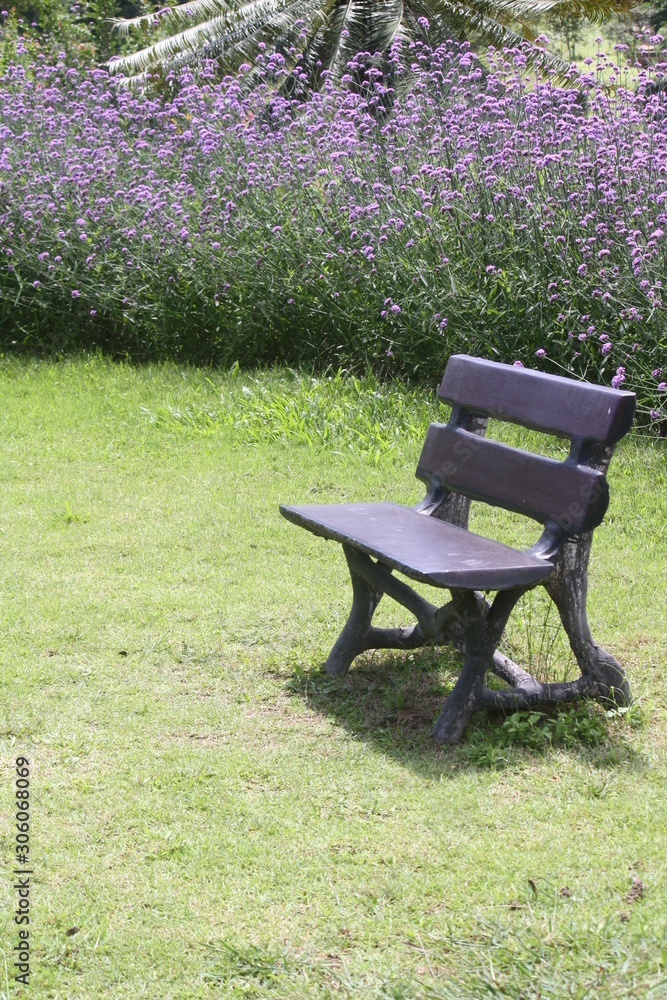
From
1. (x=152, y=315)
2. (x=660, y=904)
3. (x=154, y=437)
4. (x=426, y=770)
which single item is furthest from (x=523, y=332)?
(x=660, y=904)

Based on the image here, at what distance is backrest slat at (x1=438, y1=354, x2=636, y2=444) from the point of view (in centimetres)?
344

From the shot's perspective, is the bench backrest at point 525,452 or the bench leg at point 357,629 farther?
the bench leg at point 357,629

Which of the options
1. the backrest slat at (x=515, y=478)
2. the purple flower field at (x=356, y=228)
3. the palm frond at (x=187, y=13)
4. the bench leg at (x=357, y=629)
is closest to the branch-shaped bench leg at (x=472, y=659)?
the backrest slat at (x=515, y=478)

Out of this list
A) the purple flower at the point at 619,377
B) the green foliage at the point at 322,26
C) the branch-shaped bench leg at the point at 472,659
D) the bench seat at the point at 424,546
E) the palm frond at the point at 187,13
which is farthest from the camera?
the palm frond at the point at 187,13

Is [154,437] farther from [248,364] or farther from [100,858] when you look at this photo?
[100,858]

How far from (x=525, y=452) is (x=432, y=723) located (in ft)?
3.11

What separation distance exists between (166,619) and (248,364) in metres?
4.36

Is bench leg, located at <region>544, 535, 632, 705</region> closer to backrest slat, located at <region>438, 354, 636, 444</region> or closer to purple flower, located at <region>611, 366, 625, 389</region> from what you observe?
backrest slat, located at <region>438, 354, 636, 444</region>

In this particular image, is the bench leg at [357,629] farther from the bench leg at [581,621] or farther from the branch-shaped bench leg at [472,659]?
the bench leg at [581,621]

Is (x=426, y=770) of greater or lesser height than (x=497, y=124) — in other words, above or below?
below

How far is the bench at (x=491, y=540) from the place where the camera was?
3453mm

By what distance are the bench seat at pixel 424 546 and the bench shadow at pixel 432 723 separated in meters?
0.51

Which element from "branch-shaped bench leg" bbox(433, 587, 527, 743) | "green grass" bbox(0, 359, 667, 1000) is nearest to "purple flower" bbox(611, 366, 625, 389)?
"green grass" bbox(0, 359, 667, 1000)

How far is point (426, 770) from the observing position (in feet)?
11.0
